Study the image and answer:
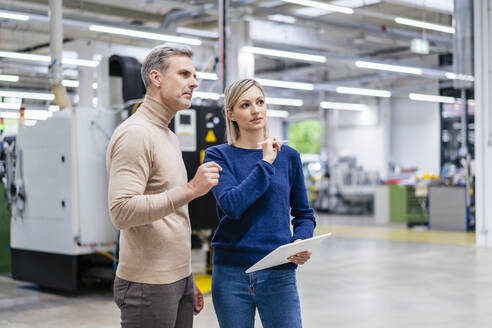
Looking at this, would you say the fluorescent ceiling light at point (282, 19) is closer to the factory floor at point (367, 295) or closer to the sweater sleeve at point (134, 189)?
the factory floor at point (367, 295)

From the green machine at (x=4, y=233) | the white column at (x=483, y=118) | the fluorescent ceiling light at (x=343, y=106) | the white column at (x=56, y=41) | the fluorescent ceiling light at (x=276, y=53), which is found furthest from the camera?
the fluorescent ceiling light at (x=343, y=106)

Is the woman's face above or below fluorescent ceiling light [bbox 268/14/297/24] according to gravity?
below

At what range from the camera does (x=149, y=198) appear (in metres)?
1.61

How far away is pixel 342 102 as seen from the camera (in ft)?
73.3

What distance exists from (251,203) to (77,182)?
12.6 feet

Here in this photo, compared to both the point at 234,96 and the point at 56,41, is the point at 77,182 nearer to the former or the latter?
the point at 56,41

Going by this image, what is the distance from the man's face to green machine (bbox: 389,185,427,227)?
1150 cm

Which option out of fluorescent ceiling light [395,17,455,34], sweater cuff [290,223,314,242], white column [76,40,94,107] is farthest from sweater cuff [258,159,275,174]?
white column [76,40,94,107]

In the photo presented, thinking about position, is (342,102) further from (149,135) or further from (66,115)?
(149,135)

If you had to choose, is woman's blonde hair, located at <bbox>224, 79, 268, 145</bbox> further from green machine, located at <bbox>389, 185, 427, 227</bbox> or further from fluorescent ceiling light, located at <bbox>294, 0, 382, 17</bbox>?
green machine, located at <bbox>389, 185, 427, 227</bbox>

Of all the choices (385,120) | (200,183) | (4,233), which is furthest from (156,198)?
(385,120)

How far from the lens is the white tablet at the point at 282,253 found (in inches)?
70.4

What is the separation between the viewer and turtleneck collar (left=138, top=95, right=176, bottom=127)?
1.80 meters

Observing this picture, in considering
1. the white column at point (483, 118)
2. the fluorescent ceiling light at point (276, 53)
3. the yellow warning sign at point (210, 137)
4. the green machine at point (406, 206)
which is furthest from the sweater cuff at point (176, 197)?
the green machine at point (406, 206)
